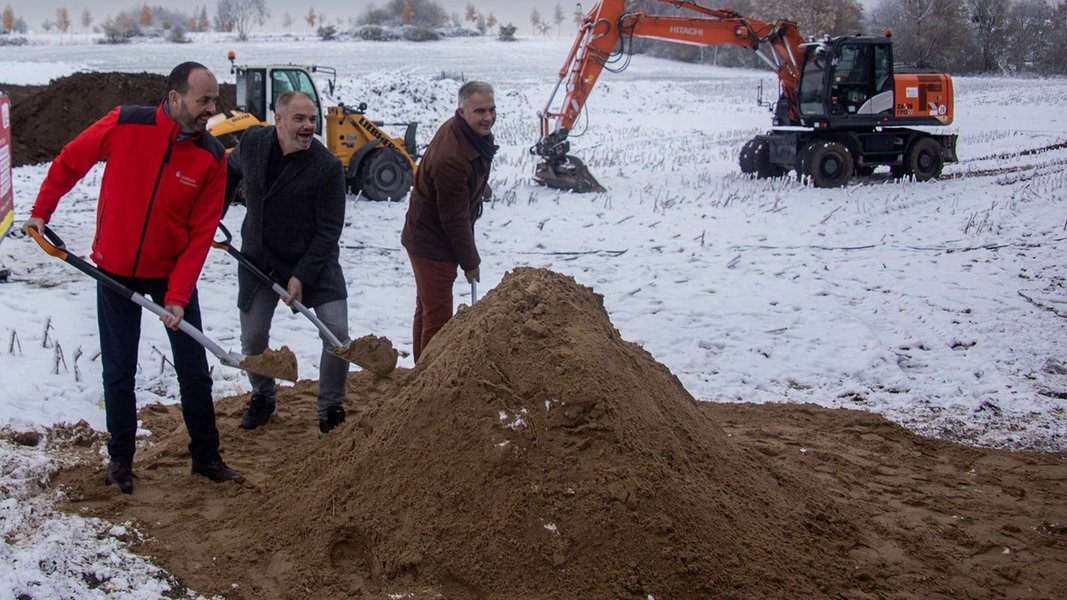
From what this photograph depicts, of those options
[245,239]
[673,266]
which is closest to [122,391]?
[245,239]

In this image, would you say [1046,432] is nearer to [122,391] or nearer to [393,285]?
[122,391]

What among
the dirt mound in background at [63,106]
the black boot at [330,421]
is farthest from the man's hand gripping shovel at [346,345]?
the dirt mound in background at [63,106]

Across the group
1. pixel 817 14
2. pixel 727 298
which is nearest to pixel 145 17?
pixel 817 14

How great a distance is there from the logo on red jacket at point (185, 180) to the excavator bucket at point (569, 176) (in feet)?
34.4

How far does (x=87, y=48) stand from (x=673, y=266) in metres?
50.8

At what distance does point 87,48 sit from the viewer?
50.3m

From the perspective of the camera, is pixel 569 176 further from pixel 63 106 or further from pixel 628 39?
pixel 63 106

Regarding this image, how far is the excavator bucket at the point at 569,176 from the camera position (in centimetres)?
1406

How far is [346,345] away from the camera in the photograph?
15.1ft

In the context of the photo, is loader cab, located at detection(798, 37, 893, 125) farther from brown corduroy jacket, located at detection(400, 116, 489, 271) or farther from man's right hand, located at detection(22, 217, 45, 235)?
man's right hand, located at detection(22, 217, 45, 235)

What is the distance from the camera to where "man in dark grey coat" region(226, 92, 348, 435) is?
4.43 meters

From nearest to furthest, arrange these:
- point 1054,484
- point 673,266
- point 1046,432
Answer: point 1054,484, point 1046,432, point 673,266

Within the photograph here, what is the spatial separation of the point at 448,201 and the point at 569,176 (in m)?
9.53

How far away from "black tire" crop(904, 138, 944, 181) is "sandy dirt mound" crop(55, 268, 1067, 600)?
12.2 meters
